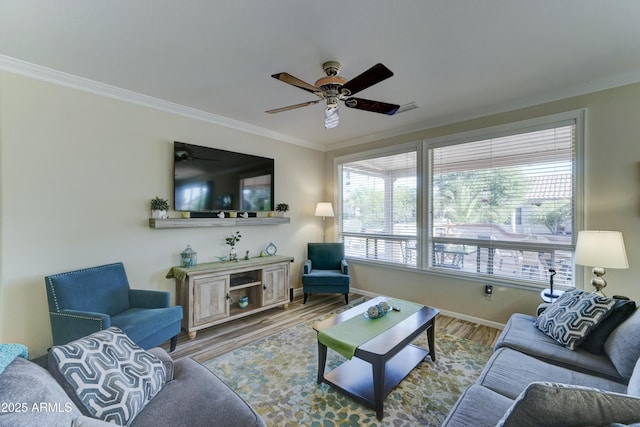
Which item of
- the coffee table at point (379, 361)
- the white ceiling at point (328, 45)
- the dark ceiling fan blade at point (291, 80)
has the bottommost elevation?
the coffee table at point (379, 361)

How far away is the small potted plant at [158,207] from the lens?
123 inches

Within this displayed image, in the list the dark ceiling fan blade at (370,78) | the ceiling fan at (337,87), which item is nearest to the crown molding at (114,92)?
the ceiling fan at (337,87)

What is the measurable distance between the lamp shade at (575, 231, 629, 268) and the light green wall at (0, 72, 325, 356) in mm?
4014

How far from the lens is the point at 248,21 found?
1888 mm

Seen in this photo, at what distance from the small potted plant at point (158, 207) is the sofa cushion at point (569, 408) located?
344 centimetres

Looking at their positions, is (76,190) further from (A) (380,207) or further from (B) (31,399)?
(A) (380,207)

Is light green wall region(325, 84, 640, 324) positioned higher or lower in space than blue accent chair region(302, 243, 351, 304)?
higher

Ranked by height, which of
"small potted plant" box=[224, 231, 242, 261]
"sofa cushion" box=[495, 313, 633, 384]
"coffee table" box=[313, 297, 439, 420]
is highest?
"small potted plant" box=[224, 231, 242, 261]

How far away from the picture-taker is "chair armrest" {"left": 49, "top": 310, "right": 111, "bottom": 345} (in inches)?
82.7

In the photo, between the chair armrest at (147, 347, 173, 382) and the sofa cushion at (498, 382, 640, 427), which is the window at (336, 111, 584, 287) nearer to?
the sofa cushion at (498, 382, 640, 427)

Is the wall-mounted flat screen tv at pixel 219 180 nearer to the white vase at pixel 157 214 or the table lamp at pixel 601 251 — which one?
the white vase at pixel 157 214

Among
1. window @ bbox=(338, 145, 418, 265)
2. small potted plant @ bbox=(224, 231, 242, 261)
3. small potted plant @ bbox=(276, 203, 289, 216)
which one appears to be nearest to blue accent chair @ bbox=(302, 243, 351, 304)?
window @ bbox=(338, 145, 418, 265)

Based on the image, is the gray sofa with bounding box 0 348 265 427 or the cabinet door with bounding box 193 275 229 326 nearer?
the gray sofa with bounding box 0 348 265 427

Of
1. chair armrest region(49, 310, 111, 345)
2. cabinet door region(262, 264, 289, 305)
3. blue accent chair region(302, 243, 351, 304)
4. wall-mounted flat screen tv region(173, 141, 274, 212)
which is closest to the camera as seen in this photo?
chair armrest region(49, 310, 111, 345)
